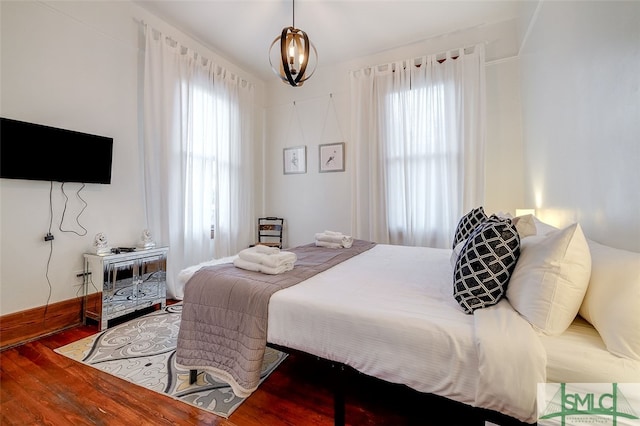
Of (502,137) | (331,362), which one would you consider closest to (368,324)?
(331,362)

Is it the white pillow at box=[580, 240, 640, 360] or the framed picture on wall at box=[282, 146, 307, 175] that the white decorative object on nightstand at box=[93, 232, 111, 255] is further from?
the white pillow at box=[580, 240, 640, 360]

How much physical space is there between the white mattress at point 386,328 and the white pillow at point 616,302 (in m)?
0.39

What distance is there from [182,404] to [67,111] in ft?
9.06

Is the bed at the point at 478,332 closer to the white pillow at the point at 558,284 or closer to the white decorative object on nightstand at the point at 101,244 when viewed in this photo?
the white pillow at the point at 558,284

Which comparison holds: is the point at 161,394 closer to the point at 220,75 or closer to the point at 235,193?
the point at 235,193

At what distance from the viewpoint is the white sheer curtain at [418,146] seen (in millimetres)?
3332

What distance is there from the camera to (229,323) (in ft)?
4.68

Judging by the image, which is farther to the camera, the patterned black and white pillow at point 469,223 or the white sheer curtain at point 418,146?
the white sheer curtain at point 418,146

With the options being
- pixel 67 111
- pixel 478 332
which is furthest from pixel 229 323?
pixel 67 111

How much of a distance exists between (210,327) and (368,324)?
2.99 feet

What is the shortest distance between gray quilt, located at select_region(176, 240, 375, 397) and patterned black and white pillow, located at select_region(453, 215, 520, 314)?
88 cm

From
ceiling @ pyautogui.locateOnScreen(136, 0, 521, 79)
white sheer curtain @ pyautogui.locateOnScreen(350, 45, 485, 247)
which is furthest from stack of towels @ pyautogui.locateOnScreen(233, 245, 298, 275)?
ceiling @ pyautogui.locateOnScreen(136, 0, 521, 79)

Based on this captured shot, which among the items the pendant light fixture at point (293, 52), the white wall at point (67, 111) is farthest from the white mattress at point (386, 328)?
the white wall at point (67, 111)

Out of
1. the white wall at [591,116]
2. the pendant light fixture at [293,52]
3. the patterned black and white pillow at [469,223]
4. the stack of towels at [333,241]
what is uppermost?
the pendant light fixture at [293,52]
